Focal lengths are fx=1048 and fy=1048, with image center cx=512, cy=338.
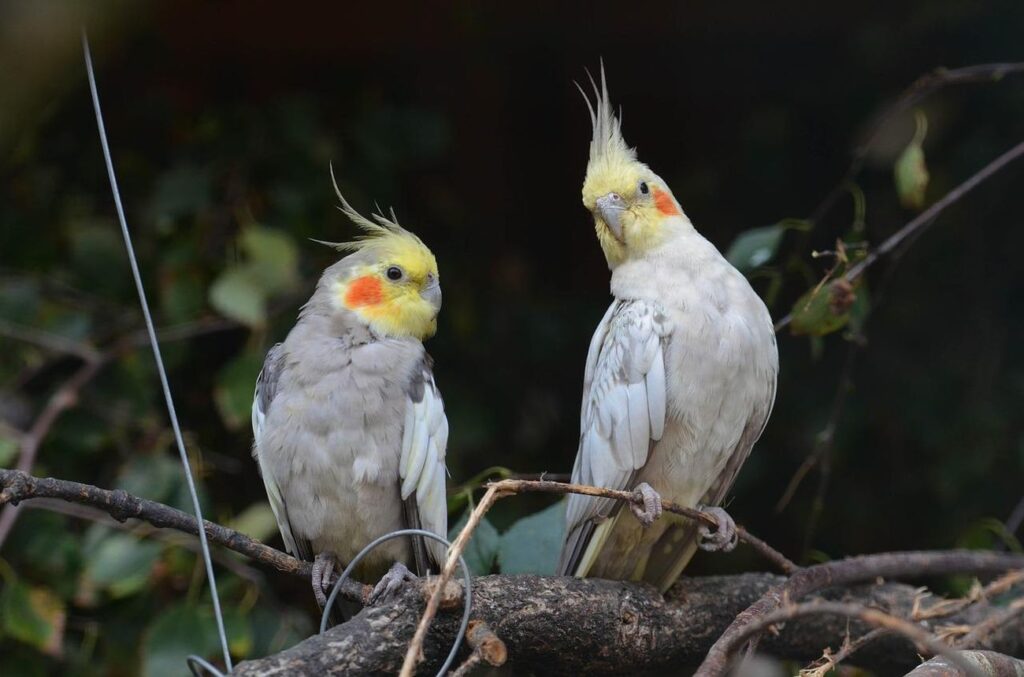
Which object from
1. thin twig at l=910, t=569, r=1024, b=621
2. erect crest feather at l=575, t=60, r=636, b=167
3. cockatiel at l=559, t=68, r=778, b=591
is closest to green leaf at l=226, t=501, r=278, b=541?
cockatiel at l=559, t=68, r=778, b=591

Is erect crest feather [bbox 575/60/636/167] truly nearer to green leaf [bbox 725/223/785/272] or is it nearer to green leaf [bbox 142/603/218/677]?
green leaf [bbox 725/223/785/272]

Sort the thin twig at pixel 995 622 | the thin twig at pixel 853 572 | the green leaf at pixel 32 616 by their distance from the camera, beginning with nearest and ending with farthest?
the thin twig at pixel 995 622 → the thin twig at pixel 853 572 → the green leaf at pixel 32 616

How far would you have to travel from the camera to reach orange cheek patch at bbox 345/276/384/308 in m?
2.14

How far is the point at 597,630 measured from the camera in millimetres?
1881

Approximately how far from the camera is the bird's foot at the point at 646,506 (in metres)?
1.90

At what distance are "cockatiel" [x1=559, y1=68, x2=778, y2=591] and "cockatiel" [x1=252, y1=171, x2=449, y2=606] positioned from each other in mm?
334

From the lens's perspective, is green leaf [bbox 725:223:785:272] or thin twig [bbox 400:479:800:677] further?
green leaf [bbox 725:223:785:272]

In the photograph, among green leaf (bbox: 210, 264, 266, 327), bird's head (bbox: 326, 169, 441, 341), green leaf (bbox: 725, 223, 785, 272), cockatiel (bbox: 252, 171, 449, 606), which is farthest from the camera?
green leaf (bbox: 210, 264, 266, 327)

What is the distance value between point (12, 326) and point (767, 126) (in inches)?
93.7

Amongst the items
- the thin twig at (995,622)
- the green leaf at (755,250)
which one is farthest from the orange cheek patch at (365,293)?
the thin twig at (995,622)

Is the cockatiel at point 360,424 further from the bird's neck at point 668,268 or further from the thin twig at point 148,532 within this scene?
the thin twig at point 148,532

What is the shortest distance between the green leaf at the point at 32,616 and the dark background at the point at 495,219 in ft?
0.27

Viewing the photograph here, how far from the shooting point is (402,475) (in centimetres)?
201

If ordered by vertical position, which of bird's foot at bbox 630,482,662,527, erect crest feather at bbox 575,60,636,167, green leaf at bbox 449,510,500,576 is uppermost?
erect crest feather at bbox 575,60,636,167
